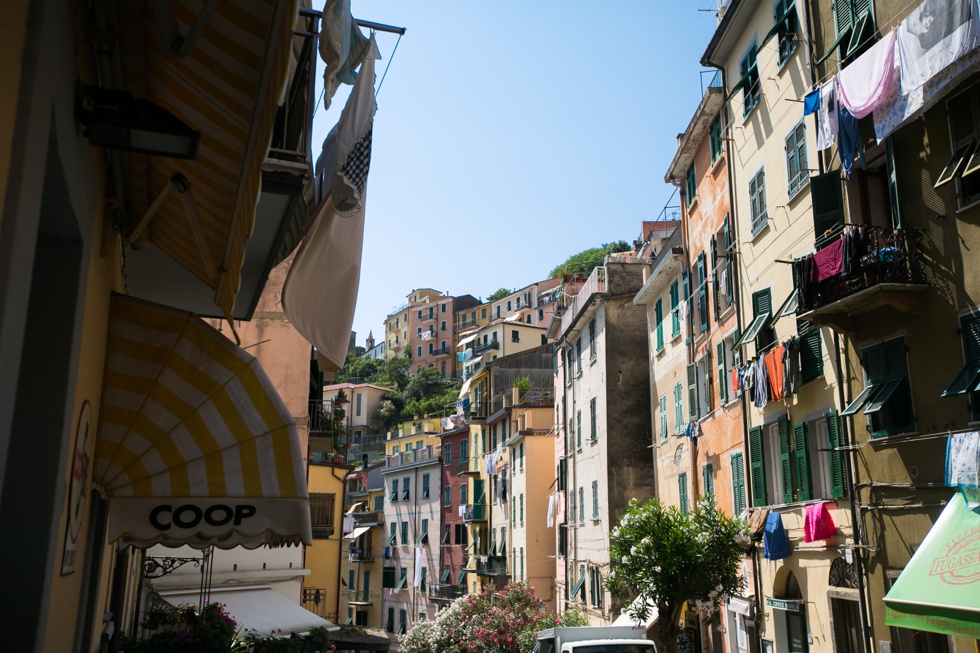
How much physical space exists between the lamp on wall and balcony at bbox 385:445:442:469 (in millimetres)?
61659

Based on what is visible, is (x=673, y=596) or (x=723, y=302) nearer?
(x=673, y=596)

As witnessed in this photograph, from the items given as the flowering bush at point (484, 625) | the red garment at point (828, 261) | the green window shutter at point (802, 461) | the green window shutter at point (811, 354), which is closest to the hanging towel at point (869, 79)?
the red garment at point (828, 261)

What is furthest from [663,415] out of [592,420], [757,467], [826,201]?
[826,201]

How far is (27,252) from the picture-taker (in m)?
3.44

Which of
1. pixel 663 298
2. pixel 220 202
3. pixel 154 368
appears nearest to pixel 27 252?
pixel 220 202

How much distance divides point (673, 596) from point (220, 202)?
1723 centimetres

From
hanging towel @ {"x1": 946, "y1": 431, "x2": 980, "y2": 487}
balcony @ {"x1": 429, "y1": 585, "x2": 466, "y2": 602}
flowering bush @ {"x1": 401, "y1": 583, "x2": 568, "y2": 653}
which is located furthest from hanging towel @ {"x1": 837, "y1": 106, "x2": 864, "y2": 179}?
balcony @ {"x1": 429, "y1": 585, "x2": 466, "y2": 602}

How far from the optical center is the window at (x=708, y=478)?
26.2m

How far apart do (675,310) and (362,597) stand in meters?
50.6

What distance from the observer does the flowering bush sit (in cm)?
3603

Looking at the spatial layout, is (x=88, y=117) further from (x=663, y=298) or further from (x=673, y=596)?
(x=663, y=298)

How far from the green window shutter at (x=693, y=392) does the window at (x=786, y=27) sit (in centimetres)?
1022

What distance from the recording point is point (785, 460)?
20453 mm

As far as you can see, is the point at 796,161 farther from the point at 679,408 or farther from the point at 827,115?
the point at 679,408
